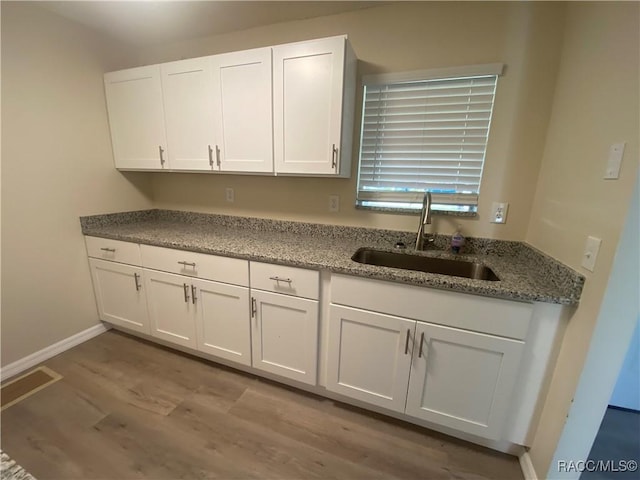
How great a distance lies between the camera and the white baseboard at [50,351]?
174 centimetres

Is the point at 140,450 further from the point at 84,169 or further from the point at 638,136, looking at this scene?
the point at 638,136

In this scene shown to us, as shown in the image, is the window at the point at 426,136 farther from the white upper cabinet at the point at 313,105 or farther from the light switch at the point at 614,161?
the light switch at the point at 614,161

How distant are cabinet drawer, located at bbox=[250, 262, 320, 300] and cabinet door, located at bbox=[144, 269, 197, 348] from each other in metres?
0.55

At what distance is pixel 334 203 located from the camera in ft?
6.27

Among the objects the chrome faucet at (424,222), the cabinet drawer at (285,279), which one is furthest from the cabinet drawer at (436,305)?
the chrome faucet at (424,222)

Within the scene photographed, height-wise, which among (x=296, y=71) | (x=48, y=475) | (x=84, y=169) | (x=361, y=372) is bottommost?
(x=48, y=475)

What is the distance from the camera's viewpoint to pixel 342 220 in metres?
1.92

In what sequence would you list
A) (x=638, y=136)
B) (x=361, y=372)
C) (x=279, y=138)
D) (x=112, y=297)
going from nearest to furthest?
(x=638, y=136)
(x=361, y=372)
(x=279, y=138)
(x=112, y=297)

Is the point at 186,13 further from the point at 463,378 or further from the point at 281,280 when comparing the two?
the point at 463,378

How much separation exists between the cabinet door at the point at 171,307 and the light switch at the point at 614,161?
2.14 meters

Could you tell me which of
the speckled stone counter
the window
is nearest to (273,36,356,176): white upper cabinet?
the window

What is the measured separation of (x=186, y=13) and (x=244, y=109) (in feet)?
2.33

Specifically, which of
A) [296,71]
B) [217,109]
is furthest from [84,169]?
[296,71]

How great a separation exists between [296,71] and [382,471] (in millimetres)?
2142
